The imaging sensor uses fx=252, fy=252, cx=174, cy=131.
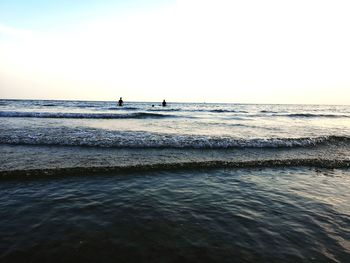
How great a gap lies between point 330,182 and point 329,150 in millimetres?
6852

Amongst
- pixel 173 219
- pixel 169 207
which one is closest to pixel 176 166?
pixel 169 207

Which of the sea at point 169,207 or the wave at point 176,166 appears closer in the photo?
the sea at point 169,207

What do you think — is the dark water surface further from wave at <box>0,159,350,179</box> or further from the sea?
wave at <box>0,159,350,179</box>

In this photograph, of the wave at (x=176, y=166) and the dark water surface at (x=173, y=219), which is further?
the wave at (x=176, y=166)

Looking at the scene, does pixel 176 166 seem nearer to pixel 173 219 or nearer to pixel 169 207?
pixel 169 207

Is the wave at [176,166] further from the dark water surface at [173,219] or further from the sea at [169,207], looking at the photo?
the dark water surface at [173,219]

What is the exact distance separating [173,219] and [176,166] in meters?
4.23

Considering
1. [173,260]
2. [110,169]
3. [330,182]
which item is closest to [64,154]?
[110,169]

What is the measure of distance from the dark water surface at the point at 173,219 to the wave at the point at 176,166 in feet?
1.84

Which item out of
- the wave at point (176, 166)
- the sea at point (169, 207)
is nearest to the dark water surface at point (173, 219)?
the sea at point (169, 207)

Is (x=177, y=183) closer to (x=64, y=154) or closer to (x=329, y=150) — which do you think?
(x=64, y=154)

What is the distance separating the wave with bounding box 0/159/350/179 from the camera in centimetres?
804

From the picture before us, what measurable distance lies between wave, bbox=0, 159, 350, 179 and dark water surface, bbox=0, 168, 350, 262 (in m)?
0.56

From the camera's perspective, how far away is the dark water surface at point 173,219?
3961 mm
